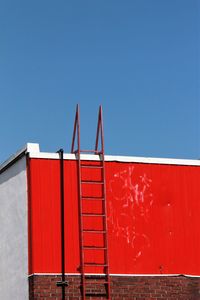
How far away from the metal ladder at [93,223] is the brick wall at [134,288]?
0.29m

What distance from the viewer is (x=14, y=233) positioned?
25.2 metres

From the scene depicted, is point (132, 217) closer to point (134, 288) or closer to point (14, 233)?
point (134, 288)

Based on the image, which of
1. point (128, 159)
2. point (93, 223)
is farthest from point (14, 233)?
point (128, 159)

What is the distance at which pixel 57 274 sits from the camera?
23859 mm

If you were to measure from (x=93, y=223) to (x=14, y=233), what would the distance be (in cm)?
260

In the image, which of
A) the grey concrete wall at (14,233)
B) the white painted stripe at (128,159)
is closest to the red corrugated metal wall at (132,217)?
the white painted stripe at (128,159)

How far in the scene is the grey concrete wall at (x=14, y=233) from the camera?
80.3 feet

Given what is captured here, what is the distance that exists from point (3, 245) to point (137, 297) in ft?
15.7

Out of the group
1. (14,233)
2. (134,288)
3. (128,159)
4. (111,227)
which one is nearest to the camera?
(134,288)

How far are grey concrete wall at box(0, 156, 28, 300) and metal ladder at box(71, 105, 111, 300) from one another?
1773 mm

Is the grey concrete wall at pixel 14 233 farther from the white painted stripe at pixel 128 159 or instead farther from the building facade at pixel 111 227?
the white painted stripe at pixel 128 159

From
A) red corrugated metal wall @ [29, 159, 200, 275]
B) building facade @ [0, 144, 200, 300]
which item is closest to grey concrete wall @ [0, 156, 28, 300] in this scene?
building facade @ [0, 144, 200, 300]

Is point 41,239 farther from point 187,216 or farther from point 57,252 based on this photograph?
point 187,216

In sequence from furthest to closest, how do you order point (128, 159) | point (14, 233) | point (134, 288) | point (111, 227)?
point (128, 159) < point (14, 233) < point (111, 227) < point (134, 288)
